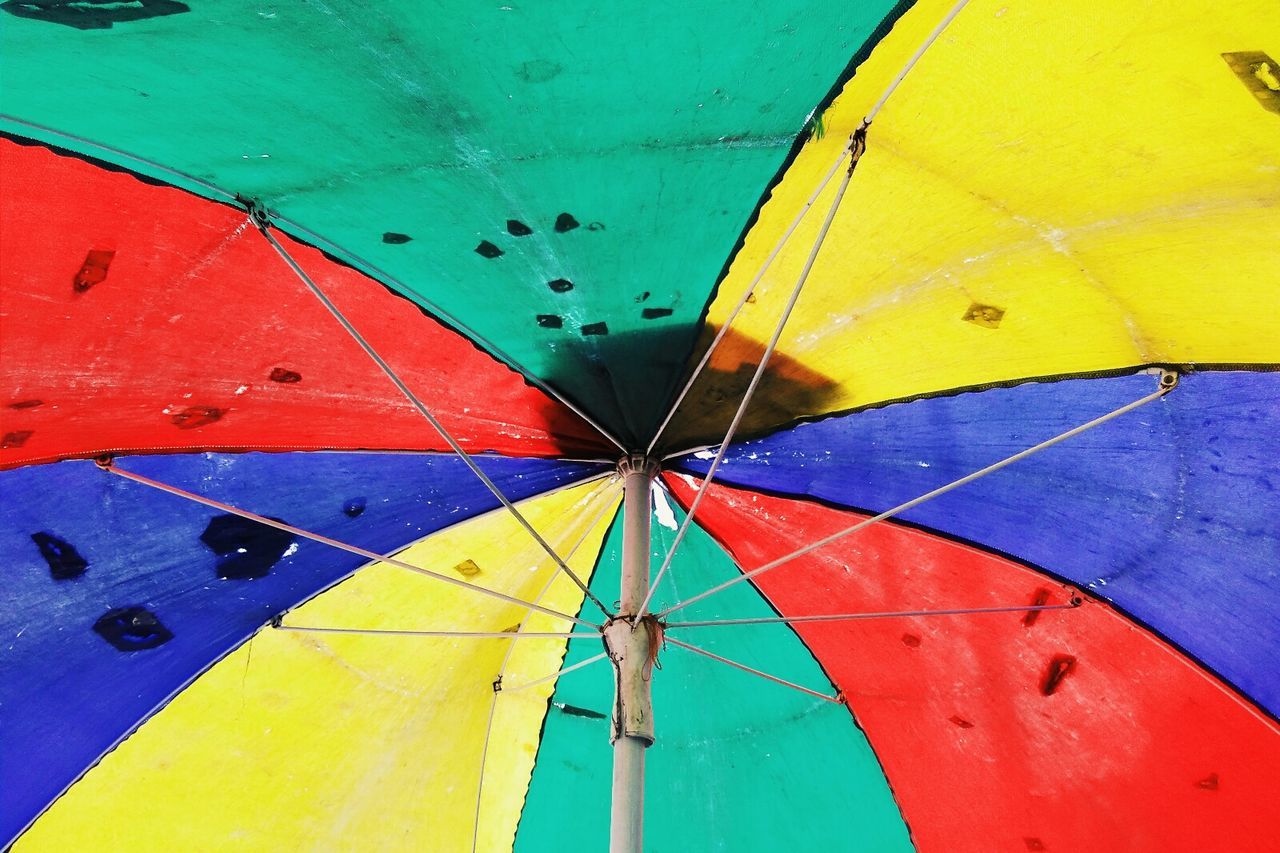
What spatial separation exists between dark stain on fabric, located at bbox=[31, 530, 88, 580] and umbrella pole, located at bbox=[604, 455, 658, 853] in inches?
67.2

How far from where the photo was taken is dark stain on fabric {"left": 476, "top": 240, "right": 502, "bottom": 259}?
2730mm

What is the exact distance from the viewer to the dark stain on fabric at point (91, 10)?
6.45ft

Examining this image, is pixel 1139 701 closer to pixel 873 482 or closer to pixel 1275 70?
pixel 873 482

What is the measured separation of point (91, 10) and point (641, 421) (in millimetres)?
1960

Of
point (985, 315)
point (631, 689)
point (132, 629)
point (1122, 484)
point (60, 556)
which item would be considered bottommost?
point (631, 689)

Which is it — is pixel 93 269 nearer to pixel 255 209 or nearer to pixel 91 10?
pixel 255 209

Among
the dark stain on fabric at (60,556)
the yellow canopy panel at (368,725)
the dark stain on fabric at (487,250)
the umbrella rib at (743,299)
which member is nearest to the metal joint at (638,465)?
the umbrella rib at (743,299)

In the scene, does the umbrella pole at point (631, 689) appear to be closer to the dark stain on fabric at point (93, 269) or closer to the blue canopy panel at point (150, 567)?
the blue canopy panel at point (150, 567)

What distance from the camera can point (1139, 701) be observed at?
3393 millimetres

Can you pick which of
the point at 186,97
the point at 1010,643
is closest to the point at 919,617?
the point at 1010,643

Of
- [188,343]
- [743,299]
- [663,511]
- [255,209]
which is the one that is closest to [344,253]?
[255,209]

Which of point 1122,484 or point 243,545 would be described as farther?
point 243,545

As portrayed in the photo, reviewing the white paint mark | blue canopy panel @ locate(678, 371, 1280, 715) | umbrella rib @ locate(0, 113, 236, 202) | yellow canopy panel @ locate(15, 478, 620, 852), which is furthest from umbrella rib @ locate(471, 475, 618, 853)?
umbrella rib @ locate(0, 113, 236, 202)

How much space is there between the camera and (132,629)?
339cm
